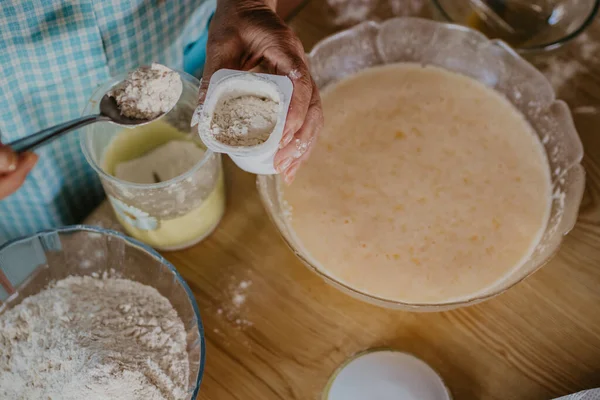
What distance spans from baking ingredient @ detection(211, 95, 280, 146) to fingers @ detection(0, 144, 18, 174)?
0.71 feet

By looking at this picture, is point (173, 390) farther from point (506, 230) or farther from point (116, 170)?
point (506, 230)

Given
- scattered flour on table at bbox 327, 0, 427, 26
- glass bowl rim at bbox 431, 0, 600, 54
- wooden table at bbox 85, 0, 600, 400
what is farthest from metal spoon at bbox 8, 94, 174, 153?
glass bowl rim at bbox 431, 0, 600, 54

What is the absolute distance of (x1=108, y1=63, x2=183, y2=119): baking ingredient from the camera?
74 cm

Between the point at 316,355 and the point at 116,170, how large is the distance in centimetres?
41

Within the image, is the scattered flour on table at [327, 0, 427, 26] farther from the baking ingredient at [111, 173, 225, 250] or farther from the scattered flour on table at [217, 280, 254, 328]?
the scattered flour on table at [217, 280, 254, 328]

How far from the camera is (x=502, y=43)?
40.5 inches

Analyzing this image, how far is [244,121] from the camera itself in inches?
26.8

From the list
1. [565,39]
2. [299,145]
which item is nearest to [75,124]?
[299,145]

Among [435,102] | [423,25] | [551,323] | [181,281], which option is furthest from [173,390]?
[423,25]

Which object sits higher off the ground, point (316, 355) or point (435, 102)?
point (435, 102)

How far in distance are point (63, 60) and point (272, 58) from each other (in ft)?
1.06

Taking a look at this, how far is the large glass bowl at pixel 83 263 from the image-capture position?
792 mm

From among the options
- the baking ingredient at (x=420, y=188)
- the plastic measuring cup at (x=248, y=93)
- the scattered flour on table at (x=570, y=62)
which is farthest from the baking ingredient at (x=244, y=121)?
the scattered flour on table at (x=570, y=62)

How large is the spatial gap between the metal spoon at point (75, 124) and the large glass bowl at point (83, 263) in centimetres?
17
